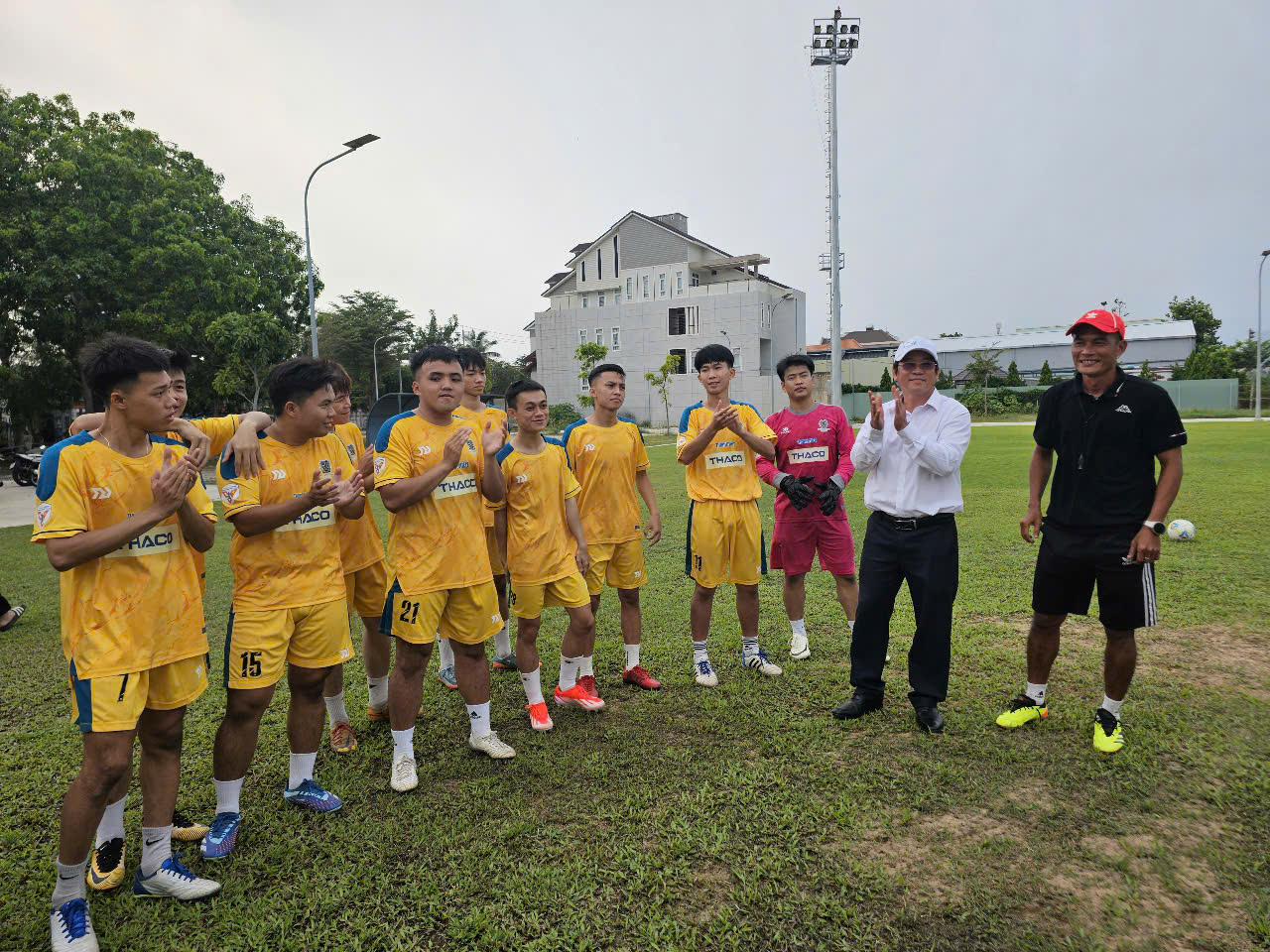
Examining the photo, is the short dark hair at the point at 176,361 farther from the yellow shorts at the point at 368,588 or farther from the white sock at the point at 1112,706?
the white sock at the point at 1112,706

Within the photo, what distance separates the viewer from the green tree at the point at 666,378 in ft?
155

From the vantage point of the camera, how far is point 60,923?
104 inches

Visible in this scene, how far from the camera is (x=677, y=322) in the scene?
166 ft

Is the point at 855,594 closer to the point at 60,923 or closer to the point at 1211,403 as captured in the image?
the point at 60,923

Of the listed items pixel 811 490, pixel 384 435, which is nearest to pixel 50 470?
pixel 384 435

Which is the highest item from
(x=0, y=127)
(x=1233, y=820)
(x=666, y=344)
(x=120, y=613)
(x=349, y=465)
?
(x=0, y=127)

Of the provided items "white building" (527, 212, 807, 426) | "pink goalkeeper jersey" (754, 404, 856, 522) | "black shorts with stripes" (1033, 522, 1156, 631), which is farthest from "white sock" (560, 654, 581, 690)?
"white building" (527, 212, 807, 426)

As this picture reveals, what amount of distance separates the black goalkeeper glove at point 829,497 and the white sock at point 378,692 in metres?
3.30

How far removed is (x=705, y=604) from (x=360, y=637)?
3185mm

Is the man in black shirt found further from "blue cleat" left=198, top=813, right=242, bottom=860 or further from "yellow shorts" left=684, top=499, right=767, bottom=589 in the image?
"blue cleat" left=198, top=813, right=242, bottom=860

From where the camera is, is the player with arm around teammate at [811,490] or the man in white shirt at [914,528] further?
the player with arm around teammate at [811,490]

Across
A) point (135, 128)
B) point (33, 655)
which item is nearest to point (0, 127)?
point (135, 128)

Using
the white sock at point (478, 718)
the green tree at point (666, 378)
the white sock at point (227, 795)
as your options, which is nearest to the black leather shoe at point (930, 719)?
the white sock at point (478, 718)

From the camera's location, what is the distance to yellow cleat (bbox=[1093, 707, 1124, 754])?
3916 mm
